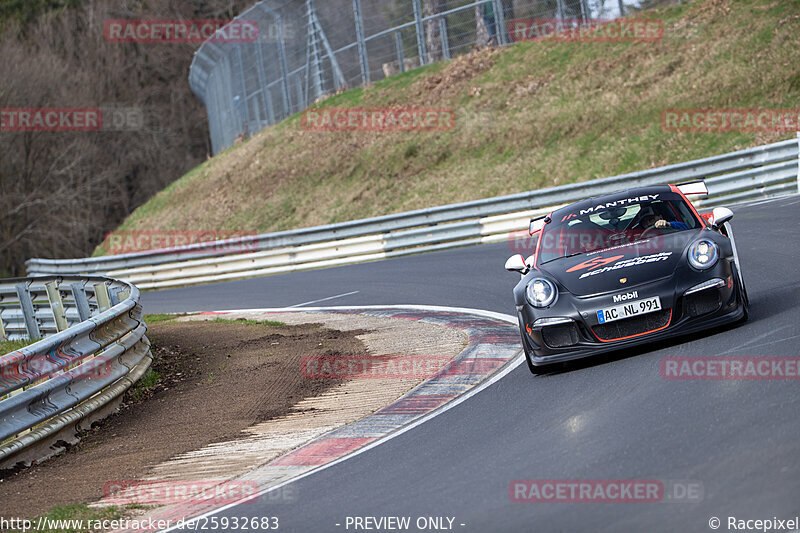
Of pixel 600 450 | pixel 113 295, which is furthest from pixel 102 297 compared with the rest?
pixel 600 450

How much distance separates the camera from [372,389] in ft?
27.1

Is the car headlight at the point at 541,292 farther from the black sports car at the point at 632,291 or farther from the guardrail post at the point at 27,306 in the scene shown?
the guardrail post at the point at 27,306

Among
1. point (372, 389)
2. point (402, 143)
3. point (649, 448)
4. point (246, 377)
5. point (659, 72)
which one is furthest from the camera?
point (402, 143)

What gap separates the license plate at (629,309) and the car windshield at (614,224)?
1.14 m

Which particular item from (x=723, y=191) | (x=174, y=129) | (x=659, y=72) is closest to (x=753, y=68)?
(x=659, y=72)

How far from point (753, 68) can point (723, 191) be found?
6.76m

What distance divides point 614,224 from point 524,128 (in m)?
18.6

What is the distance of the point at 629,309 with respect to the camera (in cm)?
693

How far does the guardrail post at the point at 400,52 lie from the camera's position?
30.6m

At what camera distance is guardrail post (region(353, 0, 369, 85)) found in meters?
30.4

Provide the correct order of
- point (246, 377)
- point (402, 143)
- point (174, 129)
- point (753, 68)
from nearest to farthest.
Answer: point (246, 377)
point (753, 68)
point (402, 143)
point (174, 129)

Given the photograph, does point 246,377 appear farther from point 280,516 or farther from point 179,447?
point 280,516

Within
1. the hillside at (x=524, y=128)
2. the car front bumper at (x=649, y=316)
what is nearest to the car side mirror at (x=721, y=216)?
the car front bumper at (x=649, y=316)

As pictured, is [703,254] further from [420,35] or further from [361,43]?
[361,43]
